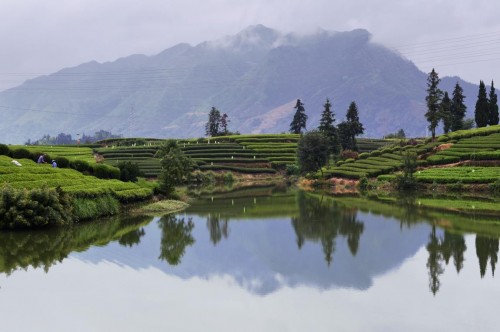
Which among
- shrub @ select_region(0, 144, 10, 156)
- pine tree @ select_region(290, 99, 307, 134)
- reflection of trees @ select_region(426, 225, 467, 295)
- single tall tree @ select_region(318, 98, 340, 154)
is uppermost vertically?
pine tree @ select_region(290, 99, 307, 134)

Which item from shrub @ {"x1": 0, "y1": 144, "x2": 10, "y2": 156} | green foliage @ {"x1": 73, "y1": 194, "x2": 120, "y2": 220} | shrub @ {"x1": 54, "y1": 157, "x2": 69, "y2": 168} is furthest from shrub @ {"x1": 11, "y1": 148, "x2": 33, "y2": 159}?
green foliage @ {"x1": 73, "y1": 194, "x2": 120, "y2": 220}

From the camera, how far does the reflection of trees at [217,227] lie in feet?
105

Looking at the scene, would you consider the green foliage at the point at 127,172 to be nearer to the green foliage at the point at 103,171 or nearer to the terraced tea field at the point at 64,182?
the green foliage at the point at 103,171

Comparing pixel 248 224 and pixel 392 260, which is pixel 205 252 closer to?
pixel 392 260

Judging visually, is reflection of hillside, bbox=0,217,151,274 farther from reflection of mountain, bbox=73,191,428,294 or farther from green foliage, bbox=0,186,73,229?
reflection of mountain, bbox=73,191,428,294

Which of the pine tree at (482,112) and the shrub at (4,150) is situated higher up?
the pine tree at (482,112)

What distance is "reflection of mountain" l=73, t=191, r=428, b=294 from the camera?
21516 mm

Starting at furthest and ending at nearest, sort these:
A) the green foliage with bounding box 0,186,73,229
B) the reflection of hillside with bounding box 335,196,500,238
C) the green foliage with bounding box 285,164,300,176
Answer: the green foliage with bounding box 285,164,300,176 < the reflection of hillside with bounding box 335,196,500,238 < the green foliage with bounding box 0,186,73,229

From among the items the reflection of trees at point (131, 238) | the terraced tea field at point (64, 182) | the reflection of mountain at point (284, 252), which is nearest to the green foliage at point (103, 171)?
the terraced tea field at point (64, 182)

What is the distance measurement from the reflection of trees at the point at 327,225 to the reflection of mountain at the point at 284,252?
6cm

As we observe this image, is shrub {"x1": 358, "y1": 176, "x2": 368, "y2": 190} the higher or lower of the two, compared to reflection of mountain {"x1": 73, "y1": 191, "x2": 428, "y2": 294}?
higher

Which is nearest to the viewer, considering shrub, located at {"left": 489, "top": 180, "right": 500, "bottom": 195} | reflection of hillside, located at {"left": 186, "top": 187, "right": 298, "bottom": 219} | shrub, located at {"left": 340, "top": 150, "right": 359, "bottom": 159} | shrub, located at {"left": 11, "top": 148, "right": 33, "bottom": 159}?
reflection of hillside, located at {"left": 186, "top": 187, "right": 298, "bottom": 219}

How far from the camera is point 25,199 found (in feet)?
104

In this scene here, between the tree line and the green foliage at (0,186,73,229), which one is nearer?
the green foliage at (0,186,73,229)
